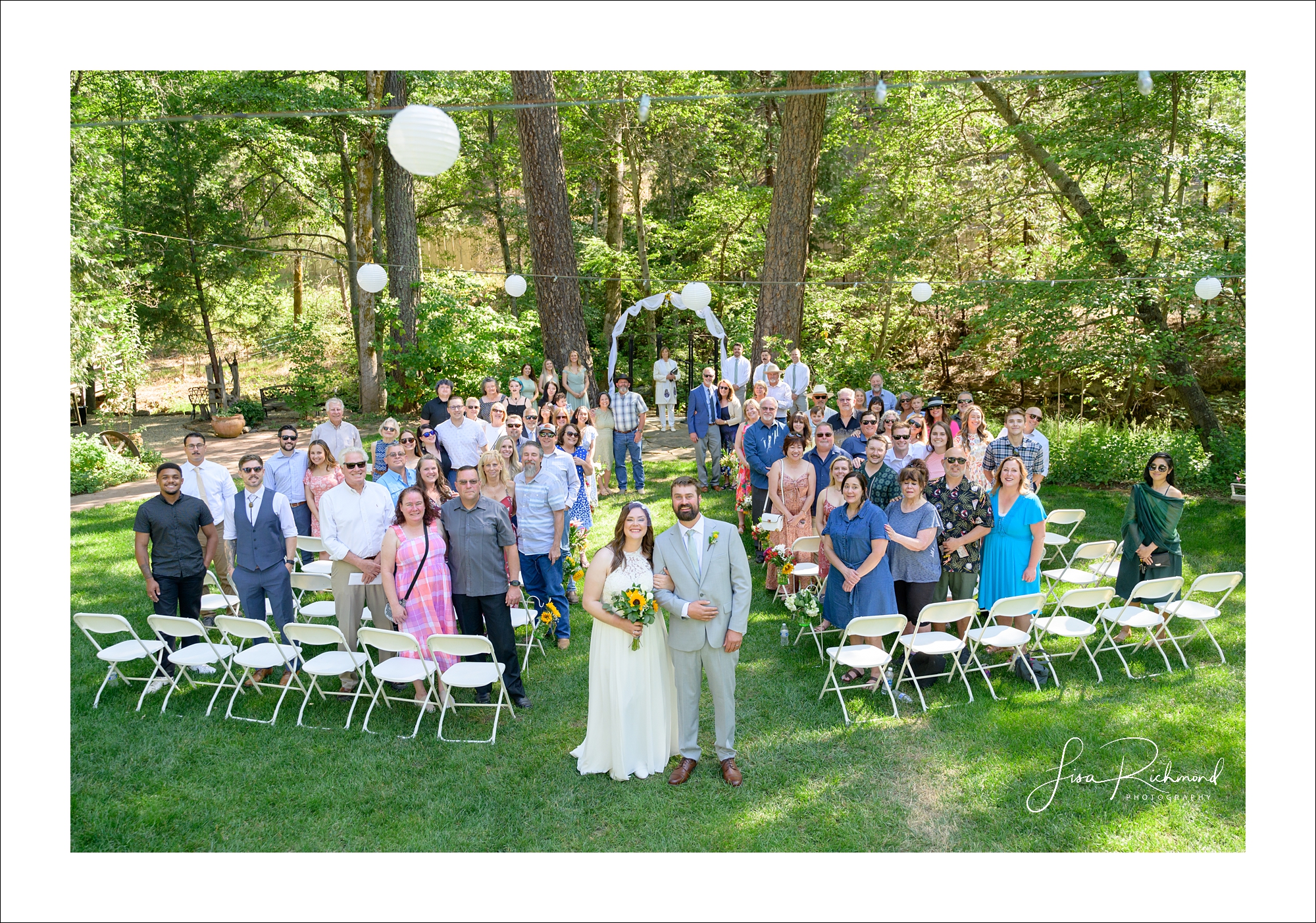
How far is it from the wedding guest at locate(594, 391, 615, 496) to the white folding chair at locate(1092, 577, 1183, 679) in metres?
6.52

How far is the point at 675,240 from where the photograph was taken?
20359mm

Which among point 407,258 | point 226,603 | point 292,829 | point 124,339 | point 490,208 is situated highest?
point 490,208

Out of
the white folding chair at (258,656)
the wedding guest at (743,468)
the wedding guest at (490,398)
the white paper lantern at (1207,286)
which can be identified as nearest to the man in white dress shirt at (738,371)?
the wedding guest at (743,468)

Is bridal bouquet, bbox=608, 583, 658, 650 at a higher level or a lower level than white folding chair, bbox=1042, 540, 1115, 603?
higher

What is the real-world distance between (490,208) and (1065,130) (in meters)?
15.0

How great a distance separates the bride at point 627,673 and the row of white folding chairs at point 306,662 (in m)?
0.76

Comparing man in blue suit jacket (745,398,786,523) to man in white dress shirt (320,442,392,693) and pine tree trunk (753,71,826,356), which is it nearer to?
man in white dress shirt (320,442,392,693)

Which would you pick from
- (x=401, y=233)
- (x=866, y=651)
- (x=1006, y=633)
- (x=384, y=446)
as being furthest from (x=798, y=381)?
(x=401, y=233)

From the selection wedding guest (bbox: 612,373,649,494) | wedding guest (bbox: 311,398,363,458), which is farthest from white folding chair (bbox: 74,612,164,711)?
wedding guest (bbox: 612,373,649,494)

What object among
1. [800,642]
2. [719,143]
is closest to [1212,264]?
[800,642]

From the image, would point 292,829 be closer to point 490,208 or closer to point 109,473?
point 109,473

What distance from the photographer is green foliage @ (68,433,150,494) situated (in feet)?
43.8

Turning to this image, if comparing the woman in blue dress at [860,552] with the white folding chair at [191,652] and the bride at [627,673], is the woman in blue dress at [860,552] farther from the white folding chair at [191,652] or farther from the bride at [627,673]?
the white folding chair at [191,652]
